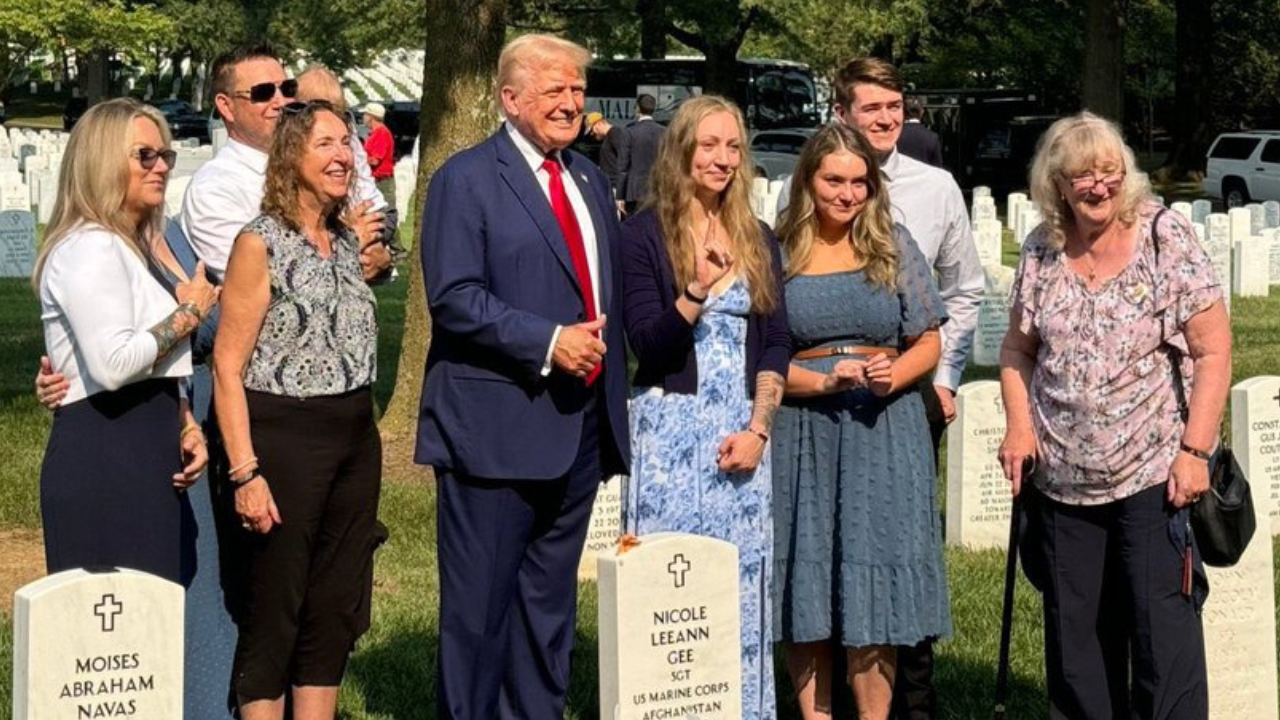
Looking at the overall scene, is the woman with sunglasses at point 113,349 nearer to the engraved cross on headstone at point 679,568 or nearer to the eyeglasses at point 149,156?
the eyeglasses at point 149,156

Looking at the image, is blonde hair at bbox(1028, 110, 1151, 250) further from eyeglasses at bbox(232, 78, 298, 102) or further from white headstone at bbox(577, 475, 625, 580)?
white headstone at bbox(577, 475, 625, 580)

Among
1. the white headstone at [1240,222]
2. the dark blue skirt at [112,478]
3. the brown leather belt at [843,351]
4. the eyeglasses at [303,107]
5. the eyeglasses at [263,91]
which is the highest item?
the eyeglasses at [263,91]

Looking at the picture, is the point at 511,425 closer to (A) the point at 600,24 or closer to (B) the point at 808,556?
(B) the point at 808,556

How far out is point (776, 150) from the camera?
43.3 meters

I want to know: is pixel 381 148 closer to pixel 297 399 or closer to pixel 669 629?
pixel 297 399

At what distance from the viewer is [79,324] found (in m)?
5.56

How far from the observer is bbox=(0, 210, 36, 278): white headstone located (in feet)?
73.4

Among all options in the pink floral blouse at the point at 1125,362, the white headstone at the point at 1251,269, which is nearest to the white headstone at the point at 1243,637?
the pink floral blouse at the point at 1125,362

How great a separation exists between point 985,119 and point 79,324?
4460cm

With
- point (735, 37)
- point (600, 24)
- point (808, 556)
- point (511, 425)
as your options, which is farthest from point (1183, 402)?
point (600, 24)

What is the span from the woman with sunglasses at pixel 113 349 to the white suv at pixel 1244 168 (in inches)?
1357

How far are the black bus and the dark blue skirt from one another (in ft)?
152

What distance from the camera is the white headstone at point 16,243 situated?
22.4 meters

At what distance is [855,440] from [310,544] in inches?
Result: 68.9
